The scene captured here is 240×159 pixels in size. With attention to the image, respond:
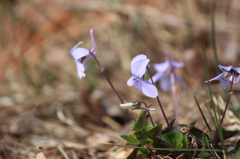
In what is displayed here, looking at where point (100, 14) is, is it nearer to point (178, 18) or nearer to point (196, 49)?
point (178, 18)

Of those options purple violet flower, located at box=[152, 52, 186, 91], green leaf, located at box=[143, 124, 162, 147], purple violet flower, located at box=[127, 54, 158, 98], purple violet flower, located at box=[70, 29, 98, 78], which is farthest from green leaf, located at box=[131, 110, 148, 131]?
purple violet flower, located at box=[152, 52, 186, 91]

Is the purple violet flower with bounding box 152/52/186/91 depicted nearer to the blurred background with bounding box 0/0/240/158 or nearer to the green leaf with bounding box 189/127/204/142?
the blurred background with bounding box 0/0/240/158

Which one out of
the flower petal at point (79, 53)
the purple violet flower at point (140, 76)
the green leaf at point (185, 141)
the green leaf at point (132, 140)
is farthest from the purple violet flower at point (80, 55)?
the green leaf at point (185, 141)

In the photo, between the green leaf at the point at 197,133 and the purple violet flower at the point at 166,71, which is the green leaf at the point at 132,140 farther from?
the purple violet flower at the point at 166,71

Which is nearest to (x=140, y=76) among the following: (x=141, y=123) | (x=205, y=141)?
(x=141, y=123)

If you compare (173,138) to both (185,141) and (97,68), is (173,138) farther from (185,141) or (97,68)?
(97,68)

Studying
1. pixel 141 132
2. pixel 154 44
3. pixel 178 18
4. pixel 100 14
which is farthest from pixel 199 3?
pixel 141 132
